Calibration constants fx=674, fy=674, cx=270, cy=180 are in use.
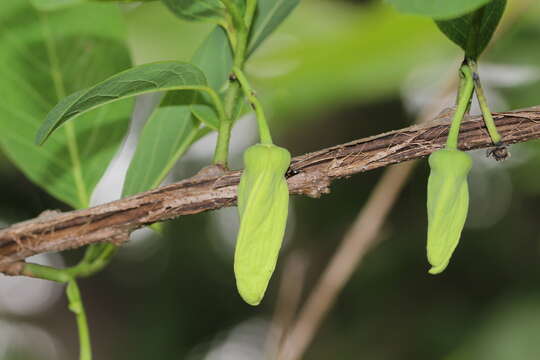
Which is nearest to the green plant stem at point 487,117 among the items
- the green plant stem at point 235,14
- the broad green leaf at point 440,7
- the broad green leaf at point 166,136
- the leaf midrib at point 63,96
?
the broad green leaf at point 440,7

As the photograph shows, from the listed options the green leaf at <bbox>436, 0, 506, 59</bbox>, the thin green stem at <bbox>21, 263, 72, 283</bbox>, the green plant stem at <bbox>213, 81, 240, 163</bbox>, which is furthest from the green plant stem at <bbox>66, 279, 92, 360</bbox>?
the green leaf at <bbox>436, 0, 506, 59</bbox>

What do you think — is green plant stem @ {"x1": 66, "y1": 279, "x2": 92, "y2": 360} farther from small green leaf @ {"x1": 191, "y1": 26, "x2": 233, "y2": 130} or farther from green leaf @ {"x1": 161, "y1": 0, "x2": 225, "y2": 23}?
green leaf @ {"x1": 161, "y1": 0, "x2": 225, "y2": 23}

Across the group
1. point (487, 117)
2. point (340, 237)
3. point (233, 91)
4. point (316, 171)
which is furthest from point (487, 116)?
point (340, 237)

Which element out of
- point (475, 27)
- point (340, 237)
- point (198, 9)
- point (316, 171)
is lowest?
point (316, 171)

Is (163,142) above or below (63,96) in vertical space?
below

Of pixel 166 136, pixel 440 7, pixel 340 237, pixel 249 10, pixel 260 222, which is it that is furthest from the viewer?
pixel 340 237

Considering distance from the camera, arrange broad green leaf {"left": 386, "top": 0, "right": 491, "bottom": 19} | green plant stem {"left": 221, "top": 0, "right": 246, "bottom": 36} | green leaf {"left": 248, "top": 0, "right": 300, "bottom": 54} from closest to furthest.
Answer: broad green leaf {"left": 386, "top": 0, "right": 491, "bottom": 19} → green plant stem {"left": 221, "top": 0, "right": 246, "bottom": 36} → green leaf {"left": 248, "top": 0, "right": 300, "bottom": 54}

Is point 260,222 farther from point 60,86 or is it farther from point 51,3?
point 60,86

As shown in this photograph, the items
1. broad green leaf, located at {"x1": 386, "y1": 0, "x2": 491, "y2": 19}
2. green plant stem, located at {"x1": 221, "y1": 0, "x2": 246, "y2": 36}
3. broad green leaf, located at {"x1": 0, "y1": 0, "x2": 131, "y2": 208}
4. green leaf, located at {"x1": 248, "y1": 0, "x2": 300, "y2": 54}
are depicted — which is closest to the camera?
broad green leaf, located at {"x1": 386, "y1": 0, "x2": 491, "y2": 19}
